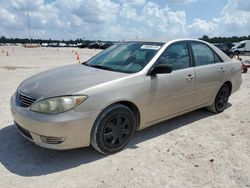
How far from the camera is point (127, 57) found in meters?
4.57

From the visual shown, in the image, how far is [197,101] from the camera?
5.16 m

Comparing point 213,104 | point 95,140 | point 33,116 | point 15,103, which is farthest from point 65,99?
point 213,104

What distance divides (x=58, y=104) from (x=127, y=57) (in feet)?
5.35

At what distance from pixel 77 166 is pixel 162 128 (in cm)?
193

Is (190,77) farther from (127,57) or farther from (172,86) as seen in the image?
(127,57)

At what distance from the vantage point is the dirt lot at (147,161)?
3.25m

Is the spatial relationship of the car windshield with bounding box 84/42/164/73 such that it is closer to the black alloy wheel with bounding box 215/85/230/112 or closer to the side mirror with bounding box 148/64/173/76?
the side mirror with bounding box 148/64/173/76

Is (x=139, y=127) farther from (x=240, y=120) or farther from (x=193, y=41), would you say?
(x=240, y=120)

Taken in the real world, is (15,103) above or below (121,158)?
above

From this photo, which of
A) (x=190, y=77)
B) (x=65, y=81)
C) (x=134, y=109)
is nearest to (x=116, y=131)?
(x=134, y=109)

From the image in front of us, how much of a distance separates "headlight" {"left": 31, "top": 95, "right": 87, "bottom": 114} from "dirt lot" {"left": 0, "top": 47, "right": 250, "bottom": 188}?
76cm

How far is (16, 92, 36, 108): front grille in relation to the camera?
3.60 metres

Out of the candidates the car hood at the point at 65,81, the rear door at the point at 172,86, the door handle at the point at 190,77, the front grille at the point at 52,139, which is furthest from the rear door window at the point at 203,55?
the front grille at the point at 52,139

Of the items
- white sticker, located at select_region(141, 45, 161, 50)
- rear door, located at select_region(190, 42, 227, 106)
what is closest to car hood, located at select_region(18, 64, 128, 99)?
white sticker, located at select_region(141, 45, 161, 50)
